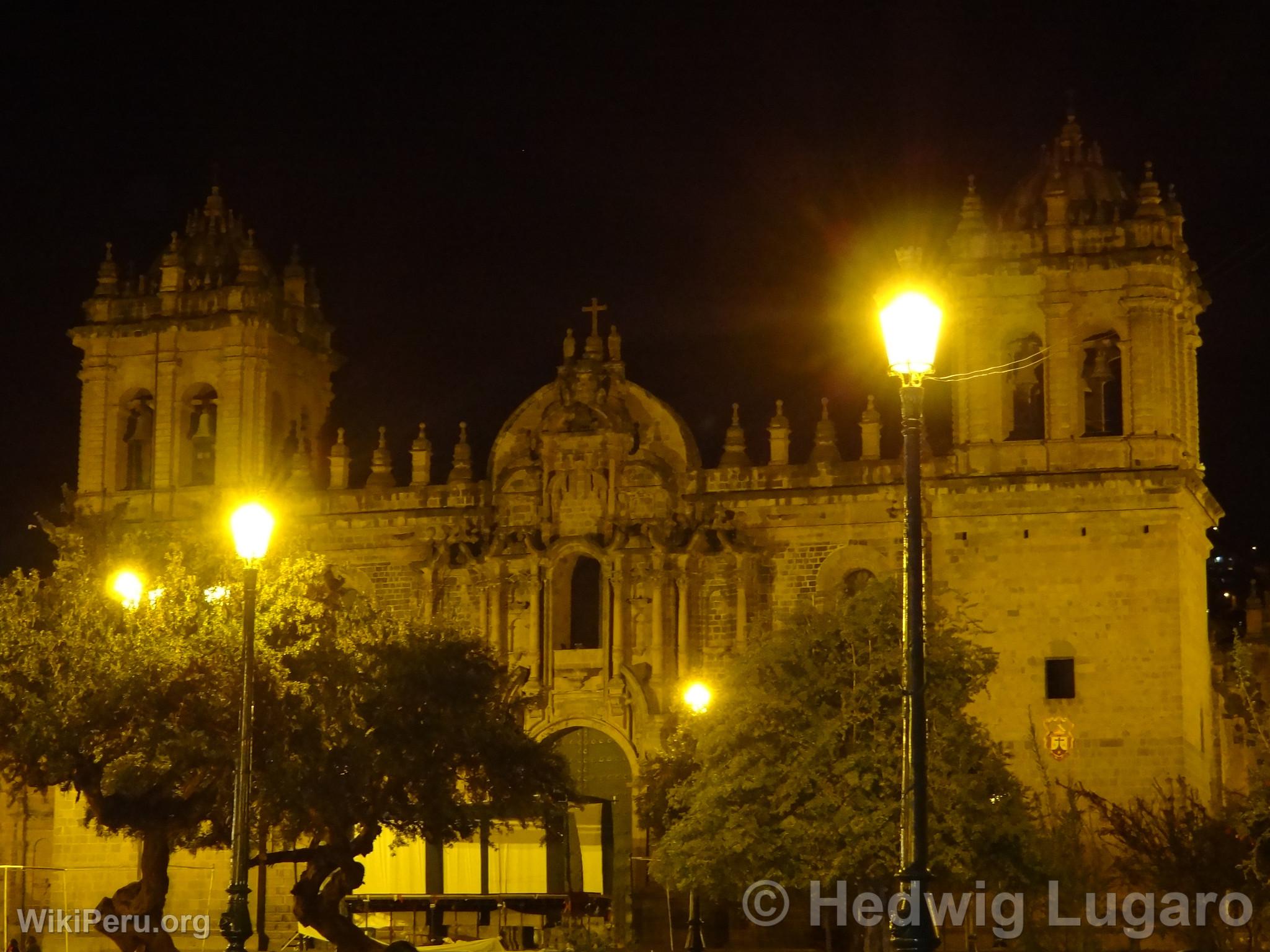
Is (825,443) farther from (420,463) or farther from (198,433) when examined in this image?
(198,433)

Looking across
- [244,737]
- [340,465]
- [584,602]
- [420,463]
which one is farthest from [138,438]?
[244,737]

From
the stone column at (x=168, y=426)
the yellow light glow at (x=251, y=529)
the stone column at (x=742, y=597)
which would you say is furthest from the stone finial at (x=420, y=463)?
the yellow light glow at (x=251, y=529)

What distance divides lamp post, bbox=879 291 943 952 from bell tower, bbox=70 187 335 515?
1119 inches

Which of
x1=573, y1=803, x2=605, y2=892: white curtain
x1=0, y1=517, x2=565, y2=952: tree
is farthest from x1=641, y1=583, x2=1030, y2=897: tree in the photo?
x1=573, y1=803, x2=605, y2=892: white curtain

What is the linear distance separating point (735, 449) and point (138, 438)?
12.6 m

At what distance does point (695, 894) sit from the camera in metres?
33.2

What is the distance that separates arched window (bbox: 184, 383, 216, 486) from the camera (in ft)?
150

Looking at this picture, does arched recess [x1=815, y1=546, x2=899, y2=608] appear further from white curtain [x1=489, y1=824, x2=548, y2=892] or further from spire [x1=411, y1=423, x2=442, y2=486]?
spire [x1=411, y1=423, x2=442, y2=486]

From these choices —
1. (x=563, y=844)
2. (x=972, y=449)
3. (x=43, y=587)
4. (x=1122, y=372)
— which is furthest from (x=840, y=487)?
(x=43, y=587)

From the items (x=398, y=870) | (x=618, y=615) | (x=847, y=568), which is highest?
(x=847, y=568)

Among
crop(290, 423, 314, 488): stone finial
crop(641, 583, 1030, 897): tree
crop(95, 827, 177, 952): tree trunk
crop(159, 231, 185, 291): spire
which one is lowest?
crop(95, 827, 177, 952): tree trunk

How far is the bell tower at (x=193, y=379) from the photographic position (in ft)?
147

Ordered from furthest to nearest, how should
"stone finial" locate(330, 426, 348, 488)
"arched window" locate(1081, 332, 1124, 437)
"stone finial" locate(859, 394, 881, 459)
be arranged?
"stone finial" locate(330, 426, 348, 488)
"stone finial" locate(859, 394, 881, 459)
"arched window" locate(1081, 332, 1124, 437)

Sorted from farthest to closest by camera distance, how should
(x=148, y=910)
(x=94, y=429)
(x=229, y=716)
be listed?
(x=94, y=429), (x=148, y=910), (x=229, y=716)
